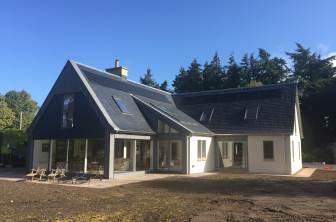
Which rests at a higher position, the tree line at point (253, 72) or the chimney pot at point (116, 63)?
the tree line at point (253, 72)

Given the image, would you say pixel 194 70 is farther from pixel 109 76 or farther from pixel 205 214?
pixel 205 214

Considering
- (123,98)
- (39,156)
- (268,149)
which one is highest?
(123,98)

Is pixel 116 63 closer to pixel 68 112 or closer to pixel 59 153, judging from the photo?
pixel 68 112

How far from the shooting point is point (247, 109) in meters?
26.9

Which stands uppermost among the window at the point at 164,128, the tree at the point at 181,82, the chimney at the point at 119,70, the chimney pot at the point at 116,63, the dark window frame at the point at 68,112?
the tree at the point at 181,82

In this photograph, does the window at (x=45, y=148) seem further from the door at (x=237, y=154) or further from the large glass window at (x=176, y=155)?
the door at (x=237, y=154)

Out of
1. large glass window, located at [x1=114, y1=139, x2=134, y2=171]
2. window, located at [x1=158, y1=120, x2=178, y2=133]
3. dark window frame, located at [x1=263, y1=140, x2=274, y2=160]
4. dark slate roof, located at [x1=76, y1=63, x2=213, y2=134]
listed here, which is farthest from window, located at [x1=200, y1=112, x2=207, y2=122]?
large glass window, located at [x1=114, y1=139, x2=134, y2=171]

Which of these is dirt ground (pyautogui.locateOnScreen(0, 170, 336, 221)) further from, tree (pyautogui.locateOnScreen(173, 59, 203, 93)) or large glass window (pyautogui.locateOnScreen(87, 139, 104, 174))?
tree (pyautogui.locateOnScreen(173, 59, 203, 93))

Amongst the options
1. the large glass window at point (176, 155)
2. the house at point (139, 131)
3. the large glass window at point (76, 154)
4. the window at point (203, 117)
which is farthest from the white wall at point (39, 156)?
the window at point (203, 117)

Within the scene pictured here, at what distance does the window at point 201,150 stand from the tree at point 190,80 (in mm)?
32242

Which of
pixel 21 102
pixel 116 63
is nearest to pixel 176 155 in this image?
pixel 116 63

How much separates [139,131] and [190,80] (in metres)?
37.6

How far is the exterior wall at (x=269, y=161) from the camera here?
23125mm

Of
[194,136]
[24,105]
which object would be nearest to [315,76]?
[194,136]
